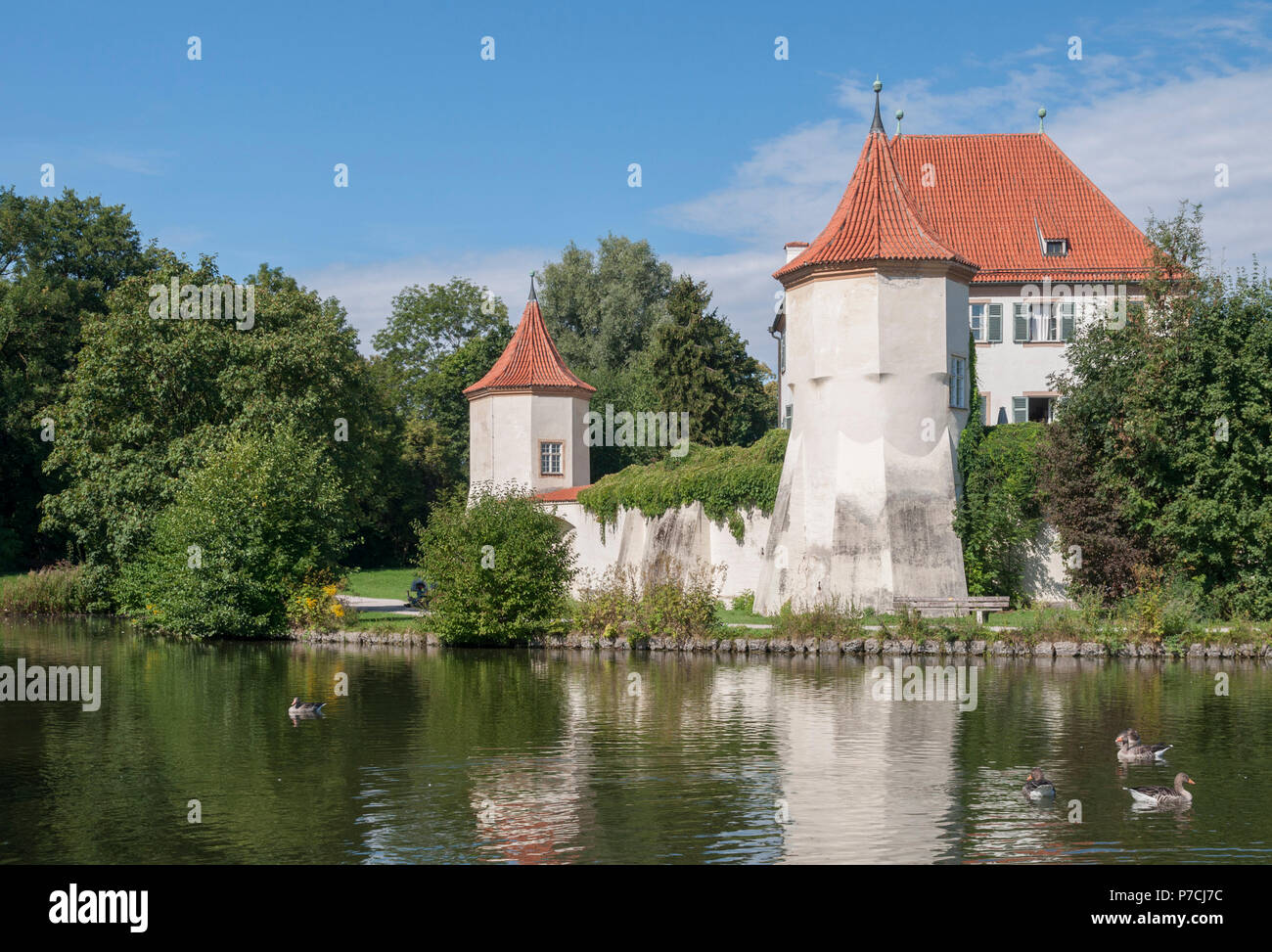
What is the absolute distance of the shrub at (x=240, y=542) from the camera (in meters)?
36.0

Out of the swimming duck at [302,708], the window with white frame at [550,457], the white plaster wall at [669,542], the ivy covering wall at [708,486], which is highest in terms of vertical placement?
the window with white frame at [550,457]

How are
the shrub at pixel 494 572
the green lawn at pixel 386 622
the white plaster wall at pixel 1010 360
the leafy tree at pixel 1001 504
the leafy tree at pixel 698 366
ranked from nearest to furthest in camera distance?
1. the shrub at pixel 494 572
2. the green lawn at pixel 386 622
3. the leafy tree at pixel 1001 504
4. the white plaster wall at pixel 1010 360
5. the leafy tree at pixel 698 366

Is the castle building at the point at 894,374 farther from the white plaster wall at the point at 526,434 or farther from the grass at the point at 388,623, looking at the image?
the white plaster wall at the point at 526,434

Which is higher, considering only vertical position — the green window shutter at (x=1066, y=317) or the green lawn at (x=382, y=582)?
the green window shutter at (x=1066, y=317)

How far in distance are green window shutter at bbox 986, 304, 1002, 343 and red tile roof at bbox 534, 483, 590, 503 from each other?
594 inches

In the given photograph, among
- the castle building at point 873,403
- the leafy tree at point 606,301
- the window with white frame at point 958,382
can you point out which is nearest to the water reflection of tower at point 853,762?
the castle building at point 873,403

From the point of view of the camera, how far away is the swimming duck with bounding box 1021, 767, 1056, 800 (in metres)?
14.6

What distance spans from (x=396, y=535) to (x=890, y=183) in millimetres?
37792

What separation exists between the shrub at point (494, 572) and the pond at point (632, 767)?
5.51 m

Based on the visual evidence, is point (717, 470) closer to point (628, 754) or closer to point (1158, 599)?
point (1158, 599)

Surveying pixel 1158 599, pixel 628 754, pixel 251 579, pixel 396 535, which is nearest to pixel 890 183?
pixel 1158 599

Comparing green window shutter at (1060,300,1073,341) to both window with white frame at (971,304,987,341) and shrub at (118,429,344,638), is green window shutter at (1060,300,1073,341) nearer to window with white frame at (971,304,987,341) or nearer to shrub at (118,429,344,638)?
window with white frame at (971,304,987,341)
